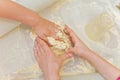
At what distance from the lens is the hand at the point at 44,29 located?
133 centimetres

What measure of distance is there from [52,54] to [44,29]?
5.3 inches

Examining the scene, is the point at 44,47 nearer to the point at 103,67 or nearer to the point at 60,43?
the point at 60,43

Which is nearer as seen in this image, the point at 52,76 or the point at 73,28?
the point at 52,76

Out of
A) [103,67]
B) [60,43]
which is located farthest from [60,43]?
[103,67]

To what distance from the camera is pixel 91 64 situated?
1.32 metres

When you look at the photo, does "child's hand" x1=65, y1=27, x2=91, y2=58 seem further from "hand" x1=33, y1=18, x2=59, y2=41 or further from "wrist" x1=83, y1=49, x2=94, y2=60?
"hand" x1=33, y1=18, x2=59, y2=41

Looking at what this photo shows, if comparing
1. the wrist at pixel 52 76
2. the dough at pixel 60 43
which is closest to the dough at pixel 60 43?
the dough at pixel 60 43

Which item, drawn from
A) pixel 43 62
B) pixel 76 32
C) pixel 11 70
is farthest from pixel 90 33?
pixel 11 70

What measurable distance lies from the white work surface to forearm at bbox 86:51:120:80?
0.12ft

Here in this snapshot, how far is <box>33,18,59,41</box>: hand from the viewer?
1.33 metres

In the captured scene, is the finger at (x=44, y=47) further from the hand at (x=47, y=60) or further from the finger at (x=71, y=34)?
the finger at (x=71, y=34)

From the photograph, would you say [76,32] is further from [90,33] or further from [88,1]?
[88,1]

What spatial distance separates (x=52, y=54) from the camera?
1288 mm

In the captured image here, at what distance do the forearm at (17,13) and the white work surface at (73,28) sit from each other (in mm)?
92
